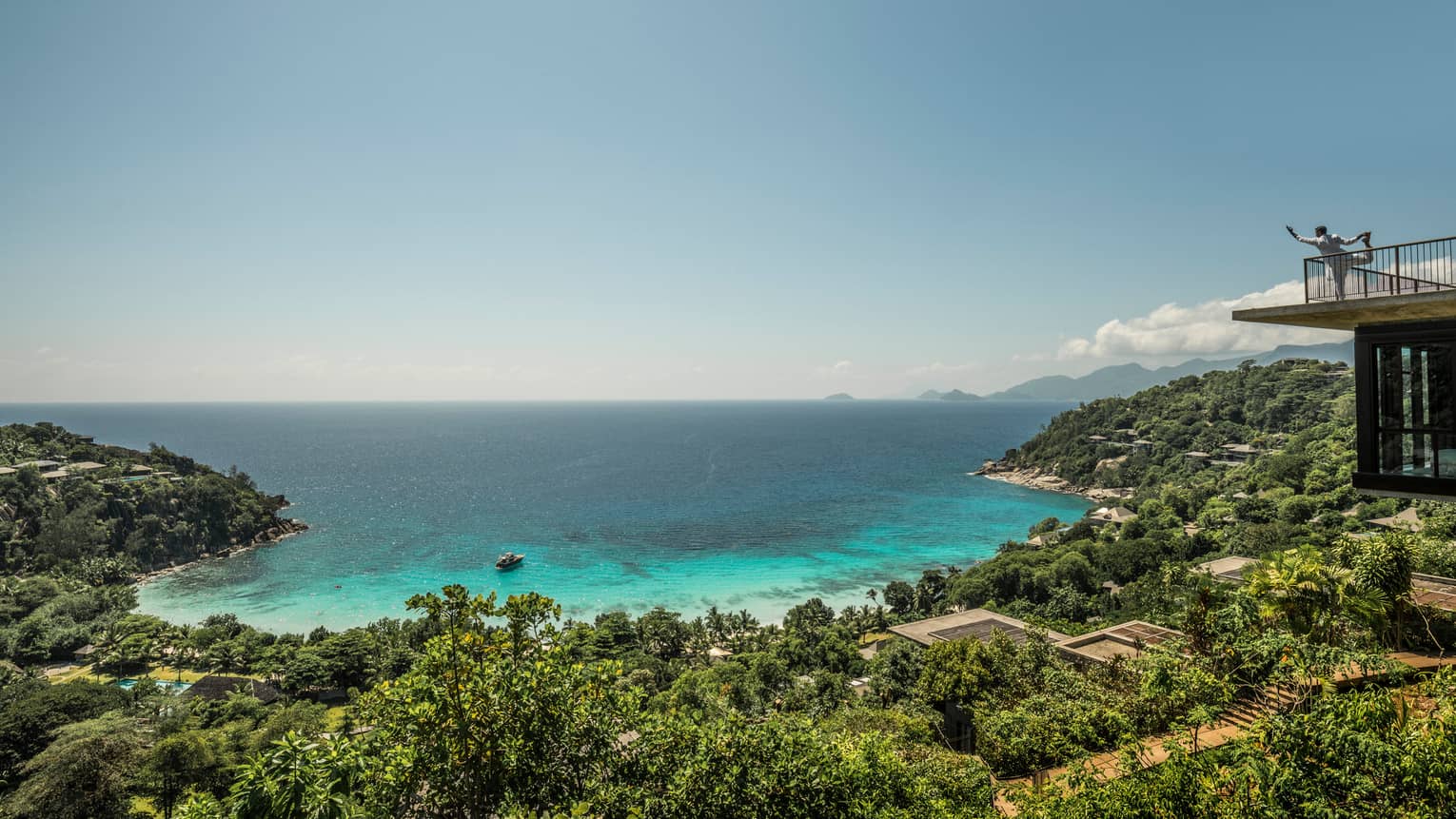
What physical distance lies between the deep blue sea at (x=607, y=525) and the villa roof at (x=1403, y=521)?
18957 mm

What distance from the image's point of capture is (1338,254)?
817 cm

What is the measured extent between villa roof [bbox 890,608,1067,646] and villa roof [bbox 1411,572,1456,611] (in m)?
7.61

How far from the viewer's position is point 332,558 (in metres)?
42.0

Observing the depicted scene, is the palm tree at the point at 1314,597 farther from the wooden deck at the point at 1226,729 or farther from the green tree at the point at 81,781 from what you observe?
the green tree at the point at 81,781

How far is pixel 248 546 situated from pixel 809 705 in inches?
1883

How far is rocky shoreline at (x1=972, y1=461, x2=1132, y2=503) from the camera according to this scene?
59.5 m

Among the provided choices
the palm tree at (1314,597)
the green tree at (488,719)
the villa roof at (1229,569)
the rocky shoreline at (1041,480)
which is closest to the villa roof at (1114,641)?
the palm tree at (1314,597)

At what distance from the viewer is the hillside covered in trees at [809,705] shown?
5684 mm

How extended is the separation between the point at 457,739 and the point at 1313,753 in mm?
7700

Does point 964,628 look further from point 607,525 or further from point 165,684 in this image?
point 607,525

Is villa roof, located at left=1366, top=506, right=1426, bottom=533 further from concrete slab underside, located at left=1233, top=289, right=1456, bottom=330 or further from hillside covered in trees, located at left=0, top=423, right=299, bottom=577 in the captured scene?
hillside covered in trees, located at left=0, top=423, right=299, bottom=577

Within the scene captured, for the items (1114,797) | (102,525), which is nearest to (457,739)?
(1114,797)

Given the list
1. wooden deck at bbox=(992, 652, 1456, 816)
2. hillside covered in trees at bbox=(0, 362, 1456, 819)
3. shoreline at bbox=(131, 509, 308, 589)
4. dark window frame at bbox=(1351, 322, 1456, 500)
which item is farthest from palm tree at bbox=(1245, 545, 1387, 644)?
shoreline at bbox=(131, 509, 308, 589)

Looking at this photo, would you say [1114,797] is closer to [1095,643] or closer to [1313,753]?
[1313,753]
